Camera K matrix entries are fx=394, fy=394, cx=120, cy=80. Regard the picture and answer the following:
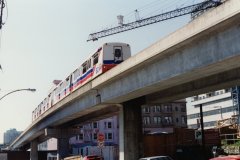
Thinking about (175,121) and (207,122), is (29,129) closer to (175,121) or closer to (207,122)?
(175,121)

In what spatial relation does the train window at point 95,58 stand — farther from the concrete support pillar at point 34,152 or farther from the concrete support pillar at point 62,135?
the concrete support pillar at point 34,152

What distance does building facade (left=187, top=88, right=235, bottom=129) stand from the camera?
124 meters

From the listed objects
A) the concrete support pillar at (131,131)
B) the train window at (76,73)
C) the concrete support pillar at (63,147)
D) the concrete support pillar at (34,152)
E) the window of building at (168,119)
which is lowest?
the concrete support pillar at (34,152)

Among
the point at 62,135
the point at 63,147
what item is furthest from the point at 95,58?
the point at 63,147

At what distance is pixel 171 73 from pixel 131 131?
1253 cm

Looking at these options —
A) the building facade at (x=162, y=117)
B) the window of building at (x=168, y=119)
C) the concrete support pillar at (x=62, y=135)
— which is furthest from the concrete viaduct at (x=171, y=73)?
the window of building at (x=168, y=119)

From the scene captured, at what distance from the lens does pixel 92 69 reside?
117 ft

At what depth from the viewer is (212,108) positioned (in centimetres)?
13050

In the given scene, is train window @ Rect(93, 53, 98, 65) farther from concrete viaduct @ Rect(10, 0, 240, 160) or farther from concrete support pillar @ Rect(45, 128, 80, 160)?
concrete support pillar @ Rect(45, 128, 80, 160)

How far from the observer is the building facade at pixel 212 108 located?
123938mm

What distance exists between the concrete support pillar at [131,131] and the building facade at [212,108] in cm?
8936

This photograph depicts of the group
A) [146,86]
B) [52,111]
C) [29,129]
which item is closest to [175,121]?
[29,129]

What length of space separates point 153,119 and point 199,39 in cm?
10193

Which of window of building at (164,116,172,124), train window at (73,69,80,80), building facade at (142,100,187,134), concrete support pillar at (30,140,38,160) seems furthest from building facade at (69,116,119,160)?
train window at (73,69,80,80)
